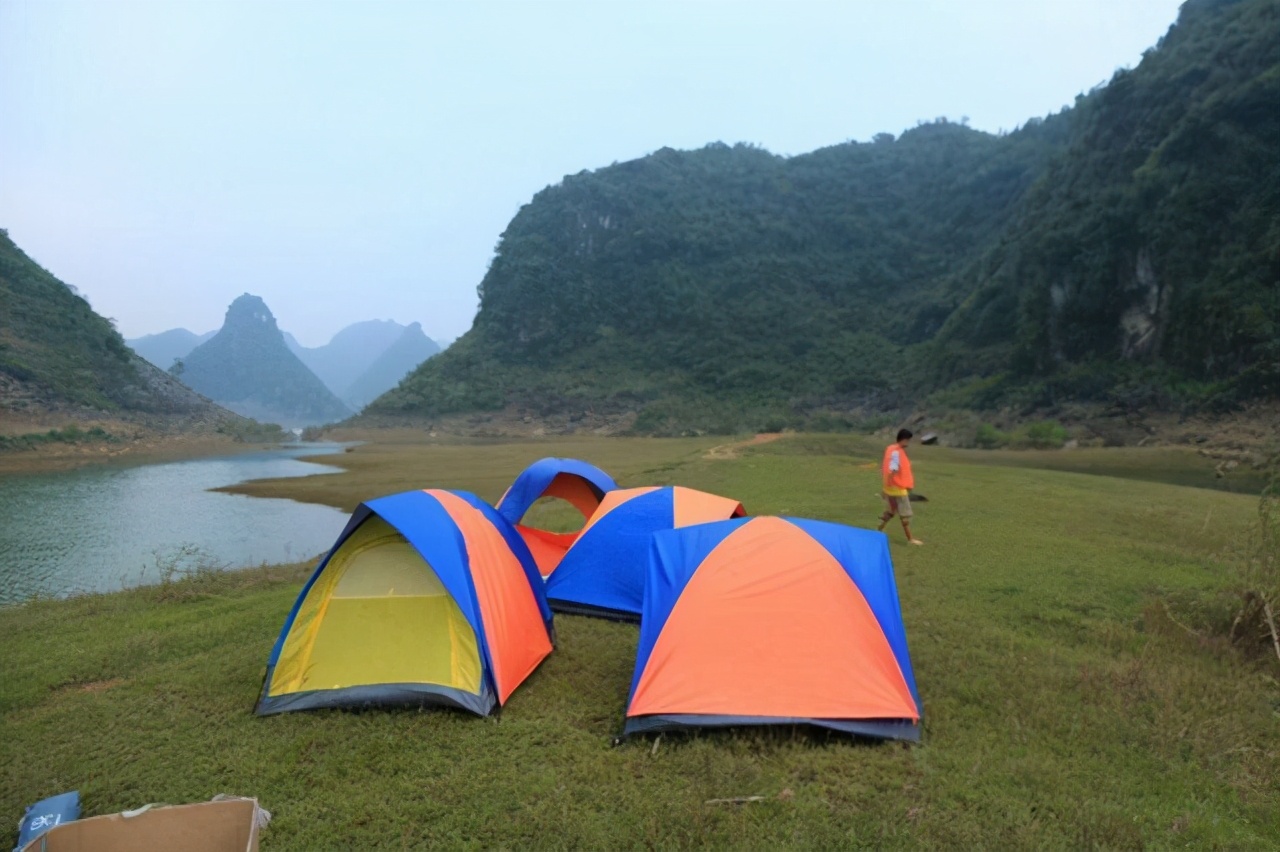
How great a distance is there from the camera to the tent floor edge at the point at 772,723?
4195 millimetres

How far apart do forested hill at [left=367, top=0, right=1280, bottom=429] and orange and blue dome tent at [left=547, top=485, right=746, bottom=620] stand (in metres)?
33.9

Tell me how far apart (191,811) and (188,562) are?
1401 cm

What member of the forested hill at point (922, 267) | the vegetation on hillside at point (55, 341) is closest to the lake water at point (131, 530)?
the vegetation on hillside at point (55, 341)

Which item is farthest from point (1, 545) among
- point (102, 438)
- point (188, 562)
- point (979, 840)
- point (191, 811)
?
point (102, 438)

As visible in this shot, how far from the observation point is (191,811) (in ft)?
9.16

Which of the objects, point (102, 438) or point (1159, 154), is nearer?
point (1159, 154)

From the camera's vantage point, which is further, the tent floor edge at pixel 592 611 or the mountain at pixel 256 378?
the mountain at pixel 256 378

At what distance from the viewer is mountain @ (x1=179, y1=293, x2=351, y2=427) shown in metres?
169

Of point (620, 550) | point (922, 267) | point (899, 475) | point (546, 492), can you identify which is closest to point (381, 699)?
point (620, 550)

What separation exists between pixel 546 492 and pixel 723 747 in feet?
20.7

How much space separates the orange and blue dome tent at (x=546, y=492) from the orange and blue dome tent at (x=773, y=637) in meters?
4.19

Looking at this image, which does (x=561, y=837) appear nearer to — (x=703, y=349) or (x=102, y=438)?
(x=102, y=438)

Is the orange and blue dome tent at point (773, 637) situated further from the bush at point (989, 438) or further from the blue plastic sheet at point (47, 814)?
the bush at point (989, 438)

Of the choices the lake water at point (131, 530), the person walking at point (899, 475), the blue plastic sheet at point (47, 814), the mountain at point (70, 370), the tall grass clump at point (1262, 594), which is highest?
the mountain at point (70, 370)
